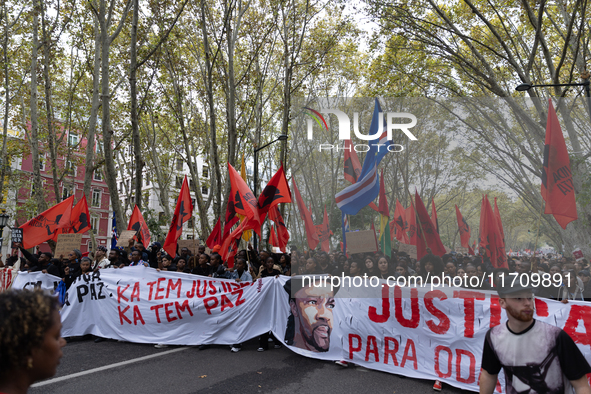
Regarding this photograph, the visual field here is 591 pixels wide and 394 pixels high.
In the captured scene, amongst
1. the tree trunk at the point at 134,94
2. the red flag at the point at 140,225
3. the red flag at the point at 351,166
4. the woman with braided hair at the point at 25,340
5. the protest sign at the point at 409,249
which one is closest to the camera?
the woman with braided hair at the point at 25,340

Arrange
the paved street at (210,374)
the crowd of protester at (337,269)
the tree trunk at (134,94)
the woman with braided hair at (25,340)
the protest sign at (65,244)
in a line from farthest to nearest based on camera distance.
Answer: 1. the tree trunk at (134,94)
2. the protest sign at (65,244)
3. the crowd of protester at (337,269)
4. the paved street at (210,374)
5. the woman with braided hair at (25,340)

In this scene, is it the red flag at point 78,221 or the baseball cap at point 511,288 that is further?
the red flag at point 78,221

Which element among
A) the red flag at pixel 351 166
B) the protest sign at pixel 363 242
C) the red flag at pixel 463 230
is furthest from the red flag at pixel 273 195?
the red flag at pixel 463 230

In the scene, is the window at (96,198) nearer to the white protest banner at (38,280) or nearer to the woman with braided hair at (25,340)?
the white protest banner at (38,280)

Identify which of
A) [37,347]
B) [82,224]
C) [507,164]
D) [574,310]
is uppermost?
[507,164]

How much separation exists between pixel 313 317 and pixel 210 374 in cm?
167

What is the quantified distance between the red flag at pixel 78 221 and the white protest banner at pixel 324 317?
3.66 metres

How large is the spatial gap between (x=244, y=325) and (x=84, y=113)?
1643 centimetres

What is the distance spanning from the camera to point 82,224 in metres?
11.0

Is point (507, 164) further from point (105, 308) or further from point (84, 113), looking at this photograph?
point (84, 113)

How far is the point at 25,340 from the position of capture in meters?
1.32

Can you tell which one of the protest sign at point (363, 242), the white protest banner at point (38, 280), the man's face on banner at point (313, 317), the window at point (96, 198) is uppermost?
the window at point (96, 198)

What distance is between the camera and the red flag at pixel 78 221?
1046cm

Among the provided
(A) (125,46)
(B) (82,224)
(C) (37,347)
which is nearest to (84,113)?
(A) (125,46)
